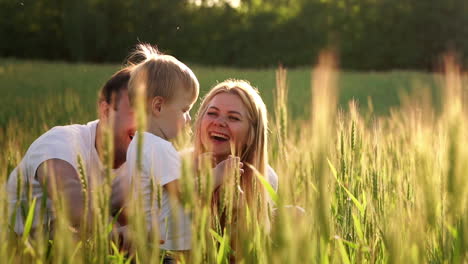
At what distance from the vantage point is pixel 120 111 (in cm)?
258

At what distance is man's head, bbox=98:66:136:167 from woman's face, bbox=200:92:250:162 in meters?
0.33

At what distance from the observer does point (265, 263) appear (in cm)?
123

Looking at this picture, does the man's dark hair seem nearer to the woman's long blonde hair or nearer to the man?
the man

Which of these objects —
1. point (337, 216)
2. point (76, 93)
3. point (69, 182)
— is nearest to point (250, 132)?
point (69, 182)

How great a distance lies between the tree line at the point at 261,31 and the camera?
28.4 metres

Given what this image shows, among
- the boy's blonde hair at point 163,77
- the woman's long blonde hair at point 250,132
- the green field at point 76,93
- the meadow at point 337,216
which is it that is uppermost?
the green field at point 76,93

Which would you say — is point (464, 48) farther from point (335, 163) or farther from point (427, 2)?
point (335, 163)

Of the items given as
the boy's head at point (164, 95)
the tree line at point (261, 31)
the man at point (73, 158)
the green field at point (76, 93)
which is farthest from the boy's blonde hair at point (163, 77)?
the tree line at point (261, 31)

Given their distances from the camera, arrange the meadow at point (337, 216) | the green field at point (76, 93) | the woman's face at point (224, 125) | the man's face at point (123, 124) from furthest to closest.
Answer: the green field at point (76, 93) → the man's face at point (123, 124) → the woman's face at point (224, 125) → the meadow at point (337, 216)

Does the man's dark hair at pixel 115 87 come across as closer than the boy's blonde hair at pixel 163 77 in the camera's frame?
No

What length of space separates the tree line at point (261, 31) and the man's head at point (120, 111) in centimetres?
2532

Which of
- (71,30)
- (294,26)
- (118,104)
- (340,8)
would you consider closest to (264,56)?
(294,26)

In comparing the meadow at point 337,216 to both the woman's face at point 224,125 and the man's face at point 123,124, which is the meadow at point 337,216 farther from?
the man's face at point 123,124

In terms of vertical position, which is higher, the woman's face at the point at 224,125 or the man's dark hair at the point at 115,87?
the man's dark hair at the point at 115,87
